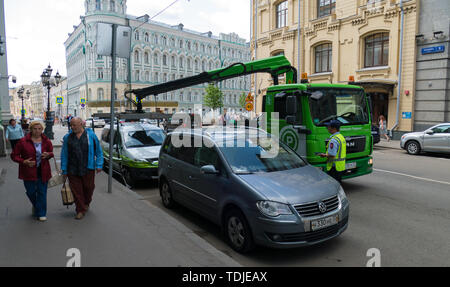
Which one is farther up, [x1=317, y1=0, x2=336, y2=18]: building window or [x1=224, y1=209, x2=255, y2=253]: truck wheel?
[x1=317, y1=0, x2=336, y2=18]: building window

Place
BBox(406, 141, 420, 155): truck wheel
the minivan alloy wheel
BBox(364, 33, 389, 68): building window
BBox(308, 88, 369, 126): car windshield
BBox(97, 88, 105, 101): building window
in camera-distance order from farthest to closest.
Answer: BBox(97, 88, 105, 101): building window
BBox(364, 33, 389, 68): building window
BBox(406, 141, 420, 155): truck wheel
BBox(308, 88, 369, 126): car windshield
the minivan alloy wheel

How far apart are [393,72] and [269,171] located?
18.7 meters

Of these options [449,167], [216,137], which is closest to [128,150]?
[216,137]

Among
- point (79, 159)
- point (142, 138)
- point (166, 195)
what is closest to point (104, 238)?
point (79, 159)

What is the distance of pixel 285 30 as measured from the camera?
27391 mm

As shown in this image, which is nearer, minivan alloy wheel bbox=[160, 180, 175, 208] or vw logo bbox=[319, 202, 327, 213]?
vw logo bbox=[319, 202, 327, 213]

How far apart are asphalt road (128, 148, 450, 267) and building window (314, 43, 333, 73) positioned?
16.8 metres

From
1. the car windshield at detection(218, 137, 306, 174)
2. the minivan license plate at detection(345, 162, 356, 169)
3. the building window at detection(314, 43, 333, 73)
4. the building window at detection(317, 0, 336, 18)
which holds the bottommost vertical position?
the minivan license plate at detection(345, 162, 356, 169)

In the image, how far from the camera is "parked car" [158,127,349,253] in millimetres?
4461

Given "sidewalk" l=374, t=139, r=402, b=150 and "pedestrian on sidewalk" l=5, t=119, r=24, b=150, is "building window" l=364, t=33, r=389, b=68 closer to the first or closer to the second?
"sidewalk" l=374, t=139, r=402, b=150

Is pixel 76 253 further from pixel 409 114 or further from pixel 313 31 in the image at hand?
pixel 313 31

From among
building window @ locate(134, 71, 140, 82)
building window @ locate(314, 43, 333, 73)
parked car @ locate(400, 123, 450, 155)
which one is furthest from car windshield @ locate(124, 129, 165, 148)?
building window @ locate(134, 71, 140, 82)

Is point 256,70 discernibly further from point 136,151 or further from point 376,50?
point 376,50

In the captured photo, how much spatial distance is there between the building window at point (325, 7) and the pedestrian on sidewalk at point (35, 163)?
23.5 meters
